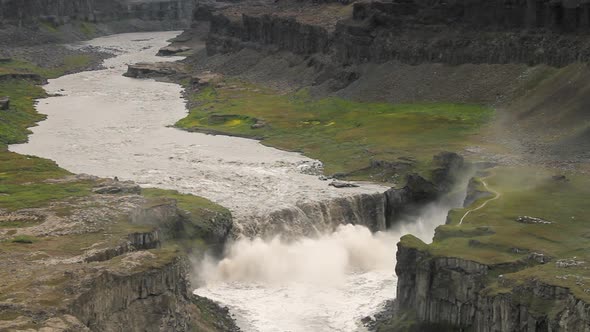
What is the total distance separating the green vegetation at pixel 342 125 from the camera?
368 feet

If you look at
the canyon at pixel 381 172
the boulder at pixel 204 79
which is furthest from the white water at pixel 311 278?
the boulder at pixel 204 79

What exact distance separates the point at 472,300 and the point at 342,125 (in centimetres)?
7293

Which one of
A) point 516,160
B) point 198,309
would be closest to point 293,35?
point 516,160

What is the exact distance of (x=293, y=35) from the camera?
17488cm

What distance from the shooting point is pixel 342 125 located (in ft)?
432

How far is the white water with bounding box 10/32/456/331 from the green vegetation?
3.84m

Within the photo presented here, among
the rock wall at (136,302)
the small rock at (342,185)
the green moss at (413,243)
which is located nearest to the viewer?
the rock wall at (136,302)

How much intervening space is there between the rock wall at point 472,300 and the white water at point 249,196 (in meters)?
6.95

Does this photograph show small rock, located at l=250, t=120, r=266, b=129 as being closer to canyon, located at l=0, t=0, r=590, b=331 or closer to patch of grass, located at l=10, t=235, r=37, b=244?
canyon, located at l=0, t=0, r=590, b=331

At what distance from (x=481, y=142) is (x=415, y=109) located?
75.9 feet

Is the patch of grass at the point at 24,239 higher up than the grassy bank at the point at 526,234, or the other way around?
the grassy bank at the point at 526,234

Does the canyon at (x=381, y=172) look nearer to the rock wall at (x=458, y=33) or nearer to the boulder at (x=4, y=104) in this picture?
the rock wall at (x=458, y=33)

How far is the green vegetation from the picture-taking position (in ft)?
368

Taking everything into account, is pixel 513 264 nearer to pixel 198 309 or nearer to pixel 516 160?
pixel 198 309
